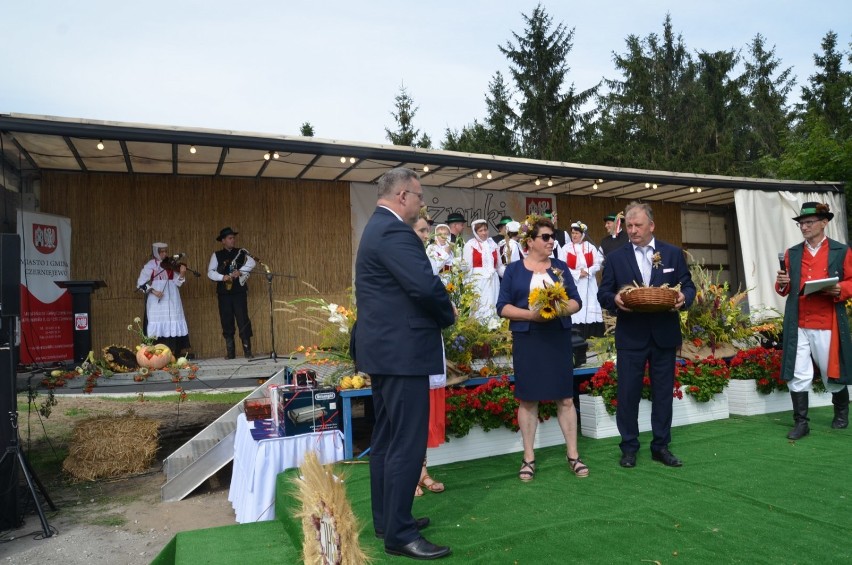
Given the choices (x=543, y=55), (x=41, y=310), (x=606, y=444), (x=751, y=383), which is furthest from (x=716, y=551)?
(x=543, y=55)

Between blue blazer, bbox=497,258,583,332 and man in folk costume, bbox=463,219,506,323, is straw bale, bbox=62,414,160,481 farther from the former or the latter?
man in folk costume, bbox=463,219,506,323

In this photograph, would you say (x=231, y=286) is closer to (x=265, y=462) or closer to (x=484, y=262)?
(x=484, y=262)

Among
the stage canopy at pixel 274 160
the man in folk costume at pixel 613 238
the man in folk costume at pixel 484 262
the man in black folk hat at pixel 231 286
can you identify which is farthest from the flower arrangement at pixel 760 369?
the man in black folk hat at pixel 231 286

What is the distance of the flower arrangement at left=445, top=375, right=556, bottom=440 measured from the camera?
18.0ft

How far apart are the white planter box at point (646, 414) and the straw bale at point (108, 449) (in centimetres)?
444

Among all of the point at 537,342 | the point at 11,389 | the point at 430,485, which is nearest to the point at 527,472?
the point at 430,485

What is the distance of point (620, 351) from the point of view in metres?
4.93

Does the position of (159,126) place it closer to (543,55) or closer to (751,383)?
(751,383)

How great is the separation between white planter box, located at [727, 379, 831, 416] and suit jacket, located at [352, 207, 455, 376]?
183 inches

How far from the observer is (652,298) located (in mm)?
4445

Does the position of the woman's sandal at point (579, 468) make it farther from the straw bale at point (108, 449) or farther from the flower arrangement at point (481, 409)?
the straw bale at point (108, 449)

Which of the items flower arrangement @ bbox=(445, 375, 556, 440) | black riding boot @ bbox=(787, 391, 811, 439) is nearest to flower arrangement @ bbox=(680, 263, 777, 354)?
black riding boot @ bbox=(787, 391, 811, 439)

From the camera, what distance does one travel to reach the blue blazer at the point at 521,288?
4.57 metres

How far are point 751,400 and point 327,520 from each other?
222 inches
